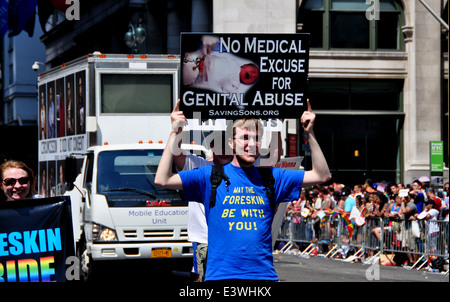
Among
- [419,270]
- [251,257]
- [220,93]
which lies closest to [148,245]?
[419,270]

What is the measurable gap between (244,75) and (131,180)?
7.65 m

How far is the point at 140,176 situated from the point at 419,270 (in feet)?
21.6

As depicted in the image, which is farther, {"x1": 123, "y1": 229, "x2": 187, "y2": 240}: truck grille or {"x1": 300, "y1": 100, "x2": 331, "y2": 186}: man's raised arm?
{"x1": 123, "y1": 229, "x2": 187, "y2": 240}: truck grille

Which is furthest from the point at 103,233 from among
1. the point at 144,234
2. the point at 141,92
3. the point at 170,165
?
the point at 170,165

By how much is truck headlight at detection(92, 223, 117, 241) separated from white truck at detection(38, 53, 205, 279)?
0.02 m

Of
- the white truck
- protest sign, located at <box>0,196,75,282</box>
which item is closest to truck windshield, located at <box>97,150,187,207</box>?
the white truck

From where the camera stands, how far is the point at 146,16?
157 ft

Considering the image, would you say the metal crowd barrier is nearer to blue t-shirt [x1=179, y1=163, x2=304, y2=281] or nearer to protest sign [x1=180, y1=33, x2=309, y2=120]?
protest sign [x1=180, y1=33, x2=309, y2=120]

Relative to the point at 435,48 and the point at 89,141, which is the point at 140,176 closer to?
the point at 89,141

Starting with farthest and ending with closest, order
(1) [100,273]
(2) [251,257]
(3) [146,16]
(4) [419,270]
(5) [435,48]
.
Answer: (3) [146,16]
(5) [435,48]
(4) [419,270]
(1) [100,273]
(2) [251,257]

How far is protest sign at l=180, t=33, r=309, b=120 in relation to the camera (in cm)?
699

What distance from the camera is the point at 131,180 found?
1483 centimetres

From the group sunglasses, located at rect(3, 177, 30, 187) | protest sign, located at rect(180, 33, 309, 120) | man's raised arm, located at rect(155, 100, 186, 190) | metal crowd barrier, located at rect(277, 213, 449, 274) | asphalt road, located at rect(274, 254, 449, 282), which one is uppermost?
protest sign, located at rect(180, 33, 309, 120)

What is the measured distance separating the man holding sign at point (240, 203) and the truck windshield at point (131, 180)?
29.5 ft
